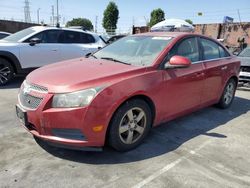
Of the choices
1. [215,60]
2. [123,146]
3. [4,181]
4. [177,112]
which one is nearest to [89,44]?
[215,60]

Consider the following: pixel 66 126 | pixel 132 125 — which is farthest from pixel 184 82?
pixel 66 126

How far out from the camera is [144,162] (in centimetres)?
337

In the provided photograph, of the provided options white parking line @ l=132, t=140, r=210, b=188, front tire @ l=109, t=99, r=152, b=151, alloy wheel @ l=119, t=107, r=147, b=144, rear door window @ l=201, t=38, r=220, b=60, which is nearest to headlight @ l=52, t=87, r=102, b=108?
front tire @ l=109, t=99, r=152, b=151

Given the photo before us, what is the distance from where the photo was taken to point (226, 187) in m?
2.94

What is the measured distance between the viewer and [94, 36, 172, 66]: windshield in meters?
4.04

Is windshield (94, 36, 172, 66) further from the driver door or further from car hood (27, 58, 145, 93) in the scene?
the driver door

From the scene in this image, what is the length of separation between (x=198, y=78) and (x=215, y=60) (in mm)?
881

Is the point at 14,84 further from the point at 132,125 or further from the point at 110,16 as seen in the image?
the point at 110,16

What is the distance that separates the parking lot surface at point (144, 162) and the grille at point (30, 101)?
A: 624 mm

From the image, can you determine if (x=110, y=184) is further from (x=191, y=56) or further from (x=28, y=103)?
(x=191, y=56)

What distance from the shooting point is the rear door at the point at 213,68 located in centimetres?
488

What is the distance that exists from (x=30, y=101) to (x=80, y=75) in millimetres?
683

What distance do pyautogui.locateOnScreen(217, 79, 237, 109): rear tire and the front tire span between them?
96.8 inches

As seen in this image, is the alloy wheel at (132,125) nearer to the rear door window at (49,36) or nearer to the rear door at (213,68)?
the rear door at (213,68)
